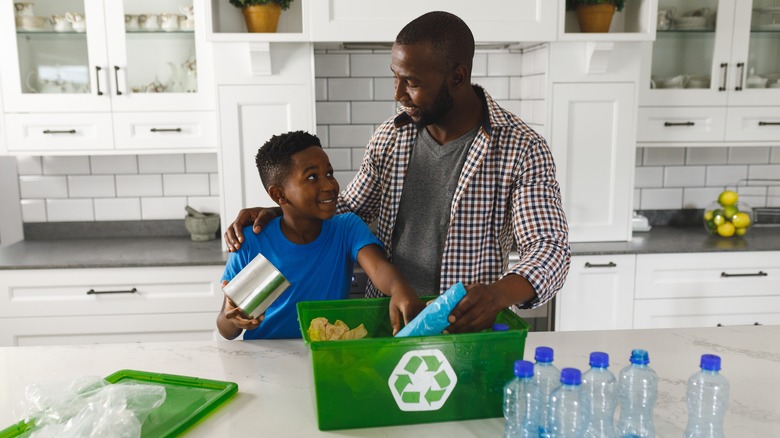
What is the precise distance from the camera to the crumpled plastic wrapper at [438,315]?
1.08 meters

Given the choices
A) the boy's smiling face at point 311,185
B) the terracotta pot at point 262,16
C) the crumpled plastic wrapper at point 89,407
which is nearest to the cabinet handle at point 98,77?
the terracotta pot at point 262,16

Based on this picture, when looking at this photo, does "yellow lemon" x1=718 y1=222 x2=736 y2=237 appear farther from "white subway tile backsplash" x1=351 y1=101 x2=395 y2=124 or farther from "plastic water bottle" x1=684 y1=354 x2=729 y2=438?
"plastic water bottle" x1=684 y1=354 x2=729 y2=438

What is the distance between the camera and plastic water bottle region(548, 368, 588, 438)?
36.4 inches

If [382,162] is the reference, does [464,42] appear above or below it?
above

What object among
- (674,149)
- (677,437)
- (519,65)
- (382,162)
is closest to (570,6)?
(519,65)

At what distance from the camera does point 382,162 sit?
5.87 feet

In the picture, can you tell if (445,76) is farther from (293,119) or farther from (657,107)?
(657,107)

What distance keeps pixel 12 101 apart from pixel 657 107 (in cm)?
271

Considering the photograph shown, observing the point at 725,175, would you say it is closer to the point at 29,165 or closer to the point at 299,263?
the point at 299,263

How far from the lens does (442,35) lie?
149cm

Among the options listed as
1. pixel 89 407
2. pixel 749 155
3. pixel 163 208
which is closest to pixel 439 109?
pixel 89 407

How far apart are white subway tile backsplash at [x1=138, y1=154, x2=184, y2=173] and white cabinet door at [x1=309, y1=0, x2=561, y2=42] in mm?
958

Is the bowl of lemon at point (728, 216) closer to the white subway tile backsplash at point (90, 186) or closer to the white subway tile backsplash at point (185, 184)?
the white subway tile backsplash at point (185, 184)

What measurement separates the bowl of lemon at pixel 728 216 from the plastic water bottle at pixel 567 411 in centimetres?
236
